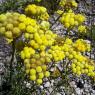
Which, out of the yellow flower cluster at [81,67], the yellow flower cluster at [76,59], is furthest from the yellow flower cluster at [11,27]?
the yellow flower cluster at [81,67]

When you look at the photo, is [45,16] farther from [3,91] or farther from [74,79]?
[74,79]

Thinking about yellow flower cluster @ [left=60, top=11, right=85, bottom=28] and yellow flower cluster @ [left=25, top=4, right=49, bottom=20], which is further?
yellow flower cluster @ [left=60, top=11, right=85, bottom=28]

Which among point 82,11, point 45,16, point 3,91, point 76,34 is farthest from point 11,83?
point 82,11

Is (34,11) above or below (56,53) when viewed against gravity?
above

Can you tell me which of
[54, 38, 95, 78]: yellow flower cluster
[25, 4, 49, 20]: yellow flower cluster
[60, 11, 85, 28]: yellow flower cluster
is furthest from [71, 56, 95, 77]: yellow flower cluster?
[25, 4, 49, 20]: yellow flower cluster

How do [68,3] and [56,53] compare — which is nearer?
[56,53]

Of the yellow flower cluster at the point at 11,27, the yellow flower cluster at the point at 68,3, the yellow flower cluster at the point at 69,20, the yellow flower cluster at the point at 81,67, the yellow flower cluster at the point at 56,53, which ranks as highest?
the yellow flower cluster at the point at 11,27

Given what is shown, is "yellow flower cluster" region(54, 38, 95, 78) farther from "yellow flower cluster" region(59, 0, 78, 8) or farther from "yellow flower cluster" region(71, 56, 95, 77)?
"yellow flower cluster" region(59, 0, 78, 8)

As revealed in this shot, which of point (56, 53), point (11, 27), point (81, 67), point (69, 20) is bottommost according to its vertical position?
point (81, 67)

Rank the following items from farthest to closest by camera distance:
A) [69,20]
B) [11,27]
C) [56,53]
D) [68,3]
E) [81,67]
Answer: [68,3]
[69,20]
[81,67]
[56,53]
[11,27]

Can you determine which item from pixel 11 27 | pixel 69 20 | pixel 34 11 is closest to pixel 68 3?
pixel 69 20

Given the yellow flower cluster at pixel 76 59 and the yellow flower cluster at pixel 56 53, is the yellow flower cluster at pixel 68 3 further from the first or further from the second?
the yellow flower cluster at pixel 56 53

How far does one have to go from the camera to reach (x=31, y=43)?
3.82 metres

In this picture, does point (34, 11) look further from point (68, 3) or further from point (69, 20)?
point (68, 3)
